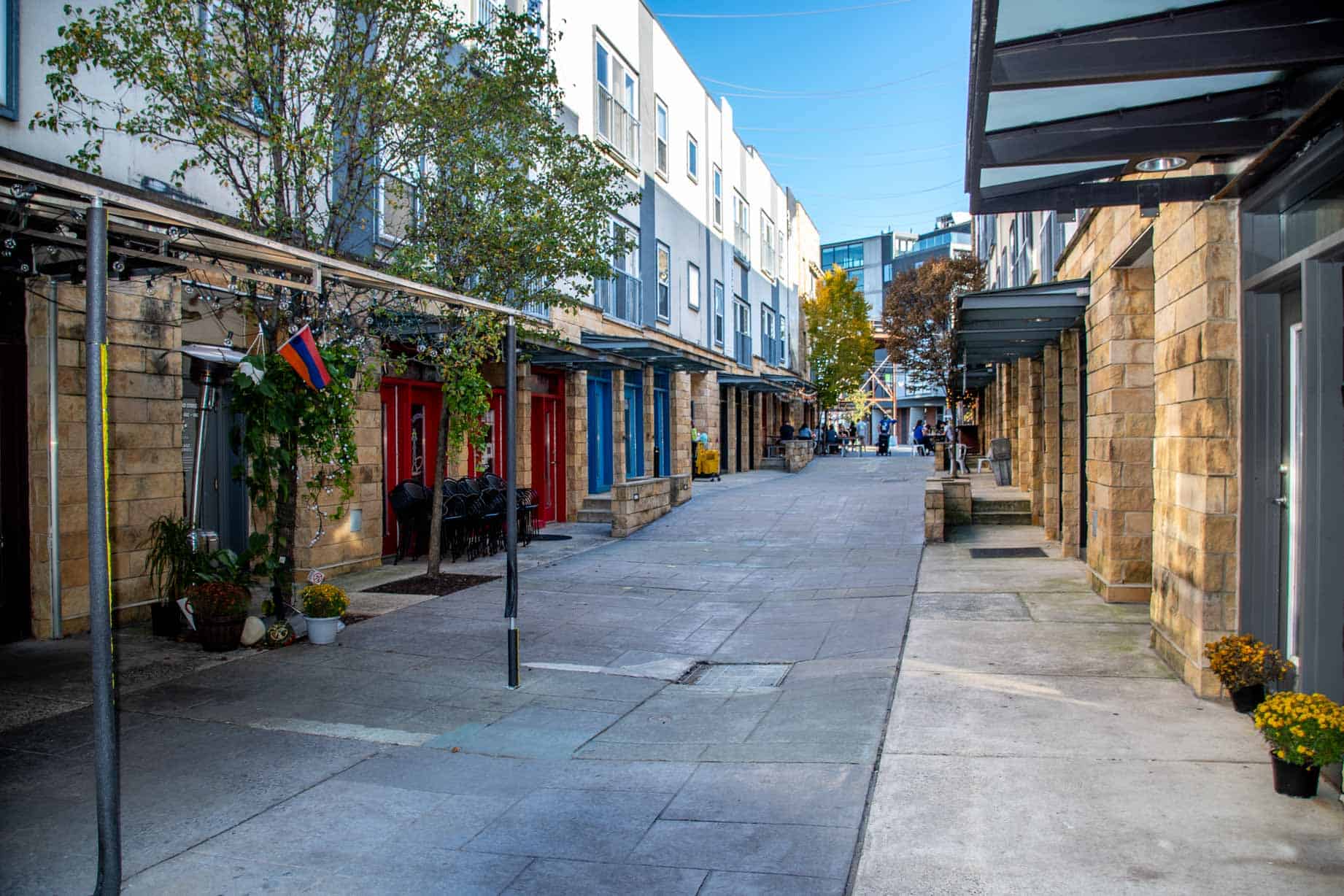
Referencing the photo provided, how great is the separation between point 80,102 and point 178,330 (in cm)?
Result: 220

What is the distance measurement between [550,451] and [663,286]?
25.8ft

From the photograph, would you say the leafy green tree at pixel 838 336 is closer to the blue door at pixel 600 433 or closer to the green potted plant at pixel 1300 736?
the blue door at pixel 600 433

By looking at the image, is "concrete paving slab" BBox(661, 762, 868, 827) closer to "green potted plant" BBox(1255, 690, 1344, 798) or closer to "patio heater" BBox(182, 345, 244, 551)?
"green potted plant" BBox(1255, 690, 1344, 798)

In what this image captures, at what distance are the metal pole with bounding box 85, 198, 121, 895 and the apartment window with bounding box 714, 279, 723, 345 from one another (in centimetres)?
2639

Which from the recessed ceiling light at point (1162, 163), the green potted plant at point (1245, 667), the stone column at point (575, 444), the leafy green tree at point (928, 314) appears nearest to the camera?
→ the green potted plant at point (1245, 667)

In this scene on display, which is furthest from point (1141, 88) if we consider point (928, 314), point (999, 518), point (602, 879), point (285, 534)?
point (928, 314)

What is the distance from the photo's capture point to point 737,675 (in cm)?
757

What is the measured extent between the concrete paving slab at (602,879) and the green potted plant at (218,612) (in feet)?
16.1

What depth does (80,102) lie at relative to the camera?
8211 millimetres

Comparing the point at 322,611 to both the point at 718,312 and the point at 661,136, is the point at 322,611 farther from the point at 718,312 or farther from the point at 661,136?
the point at 718,312

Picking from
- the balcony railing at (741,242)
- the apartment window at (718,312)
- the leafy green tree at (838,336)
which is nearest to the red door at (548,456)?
the apartment window at (718,312)

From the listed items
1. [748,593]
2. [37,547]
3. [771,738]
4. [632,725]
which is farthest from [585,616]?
[37,547]

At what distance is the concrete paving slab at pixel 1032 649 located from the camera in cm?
680

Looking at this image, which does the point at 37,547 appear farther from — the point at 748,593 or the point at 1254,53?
the point at 1254,53
